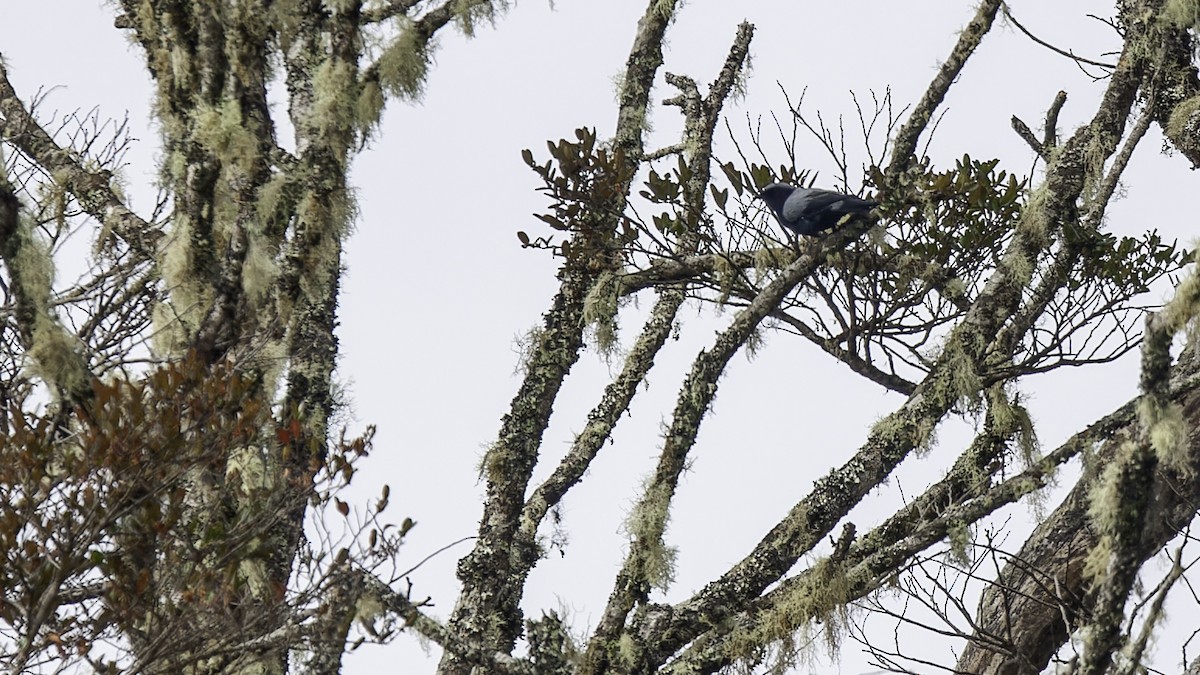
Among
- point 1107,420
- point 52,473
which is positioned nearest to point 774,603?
point 1107,420

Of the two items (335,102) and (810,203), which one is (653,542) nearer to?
(810,203)

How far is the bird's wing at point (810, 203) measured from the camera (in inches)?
238

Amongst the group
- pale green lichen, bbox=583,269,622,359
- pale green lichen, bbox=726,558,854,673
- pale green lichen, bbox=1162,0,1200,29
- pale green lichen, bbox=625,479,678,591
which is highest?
pale green lichen, bbox=1162,0,1200,29

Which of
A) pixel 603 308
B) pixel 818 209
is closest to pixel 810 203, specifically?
pixel 818 209

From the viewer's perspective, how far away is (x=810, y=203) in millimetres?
6043

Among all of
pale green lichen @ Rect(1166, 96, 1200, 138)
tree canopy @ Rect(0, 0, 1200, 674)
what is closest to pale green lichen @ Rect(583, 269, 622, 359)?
tree canopy @ Rect(0, 0, 1200, 674)

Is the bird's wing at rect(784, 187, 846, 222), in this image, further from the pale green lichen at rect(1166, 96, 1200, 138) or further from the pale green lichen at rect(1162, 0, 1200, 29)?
the pale green lichen at rect(1166, 96, 1200, 138)

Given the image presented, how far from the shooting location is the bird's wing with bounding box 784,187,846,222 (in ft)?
19.8

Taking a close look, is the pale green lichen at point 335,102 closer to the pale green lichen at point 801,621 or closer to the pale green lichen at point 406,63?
the pale green lichen at point 406,63

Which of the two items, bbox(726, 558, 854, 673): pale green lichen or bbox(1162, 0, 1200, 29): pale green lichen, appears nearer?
bbox(726, 558, 854, 673): pale green lichen

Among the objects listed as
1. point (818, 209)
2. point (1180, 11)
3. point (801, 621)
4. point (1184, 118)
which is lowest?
point (801, 621)

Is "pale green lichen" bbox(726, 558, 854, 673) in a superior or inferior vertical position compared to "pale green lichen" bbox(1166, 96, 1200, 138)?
inferior

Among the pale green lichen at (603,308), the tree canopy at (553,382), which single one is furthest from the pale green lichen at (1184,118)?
the pale green lichen at (603,308)

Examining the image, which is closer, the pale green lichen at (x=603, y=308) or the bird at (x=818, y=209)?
the bird at (x=818, y=209)
